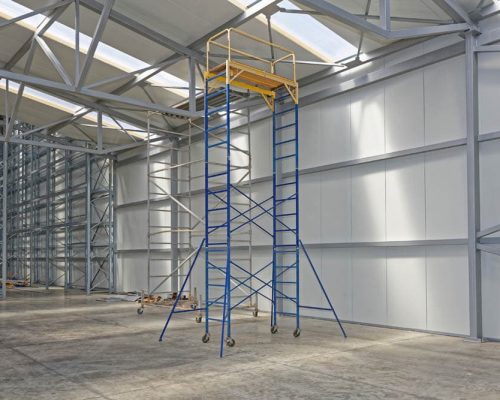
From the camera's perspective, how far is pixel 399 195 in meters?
11.4

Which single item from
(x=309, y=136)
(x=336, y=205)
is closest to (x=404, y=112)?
(x=336, y=205)

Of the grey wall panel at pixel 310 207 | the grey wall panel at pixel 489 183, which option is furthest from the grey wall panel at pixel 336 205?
the grey wall panel at pixel 489 183

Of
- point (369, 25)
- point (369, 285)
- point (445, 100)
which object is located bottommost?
point (369, 285)

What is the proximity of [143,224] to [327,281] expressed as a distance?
32.1 ft

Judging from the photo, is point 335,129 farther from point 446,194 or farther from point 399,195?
point 446,194

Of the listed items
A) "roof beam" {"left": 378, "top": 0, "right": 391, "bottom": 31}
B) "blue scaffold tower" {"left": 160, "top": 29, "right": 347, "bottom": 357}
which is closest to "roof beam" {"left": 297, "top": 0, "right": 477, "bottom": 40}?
"roof beam" {"left": 378, "top": 0, "right": 391, "bottom": 31}

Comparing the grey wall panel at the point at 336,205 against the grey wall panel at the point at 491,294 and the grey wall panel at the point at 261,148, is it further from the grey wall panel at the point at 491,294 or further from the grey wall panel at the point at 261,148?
the grey wall panel at the point at 491,294

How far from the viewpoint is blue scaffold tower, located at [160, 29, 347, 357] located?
9977mm

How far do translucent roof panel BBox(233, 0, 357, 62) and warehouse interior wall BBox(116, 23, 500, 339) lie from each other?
0.67m

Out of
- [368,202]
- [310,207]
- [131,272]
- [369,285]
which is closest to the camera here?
[369,285]

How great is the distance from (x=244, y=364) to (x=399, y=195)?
5.36m

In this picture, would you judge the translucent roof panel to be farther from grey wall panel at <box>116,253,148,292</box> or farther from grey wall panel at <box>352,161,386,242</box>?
grey wall panel at <box>116,253,148,292</box>

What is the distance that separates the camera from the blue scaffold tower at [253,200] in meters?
9.98

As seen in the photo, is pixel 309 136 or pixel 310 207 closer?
pixel 310 207
